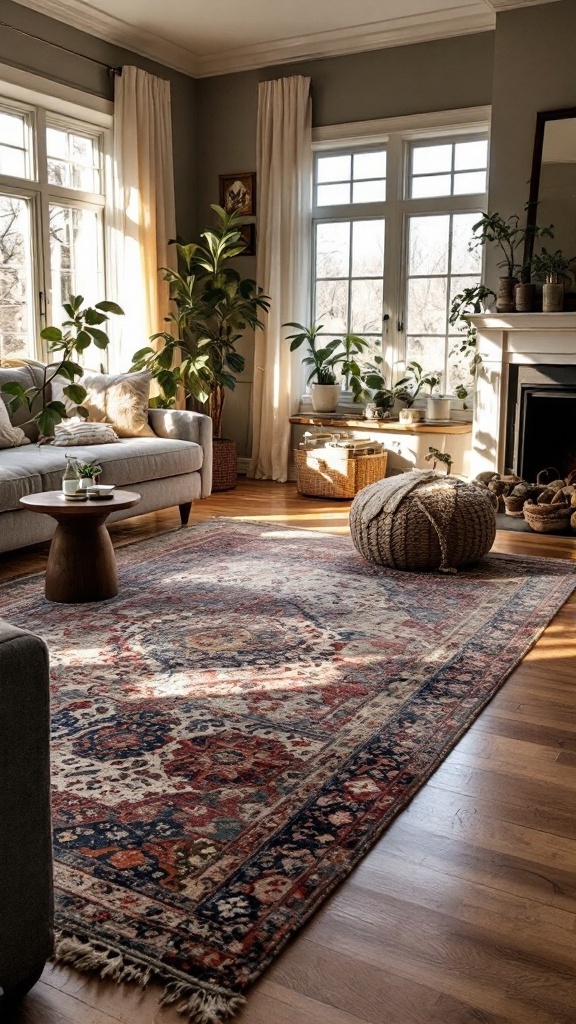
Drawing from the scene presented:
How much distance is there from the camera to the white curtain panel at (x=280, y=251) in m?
6.73

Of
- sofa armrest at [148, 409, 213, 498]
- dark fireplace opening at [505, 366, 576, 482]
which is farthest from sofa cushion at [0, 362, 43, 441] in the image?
dark fireplace opening at [505, 366, 576, 482]

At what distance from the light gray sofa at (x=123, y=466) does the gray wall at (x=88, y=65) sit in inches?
79.5

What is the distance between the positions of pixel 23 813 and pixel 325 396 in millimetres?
5686

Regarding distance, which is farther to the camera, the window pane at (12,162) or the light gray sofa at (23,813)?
the window pane at (12,162)

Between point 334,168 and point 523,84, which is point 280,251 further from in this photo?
point 523,84

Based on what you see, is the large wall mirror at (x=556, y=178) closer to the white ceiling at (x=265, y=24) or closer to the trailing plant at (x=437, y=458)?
the white ceiling at (x=265, y=24)

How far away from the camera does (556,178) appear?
5.55 meters

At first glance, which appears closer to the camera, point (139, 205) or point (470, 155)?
point (470, 155)

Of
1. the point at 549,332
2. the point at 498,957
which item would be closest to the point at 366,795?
the point at 498,957

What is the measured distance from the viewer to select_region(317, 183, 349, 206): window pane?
6.81m

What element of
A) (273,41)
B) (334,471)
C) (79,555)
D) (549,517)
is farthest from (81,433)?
(273,41)

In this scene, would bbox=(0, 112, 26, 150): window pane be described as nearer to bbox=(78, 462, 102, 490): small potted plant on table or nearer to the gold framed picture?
the gold framed picture

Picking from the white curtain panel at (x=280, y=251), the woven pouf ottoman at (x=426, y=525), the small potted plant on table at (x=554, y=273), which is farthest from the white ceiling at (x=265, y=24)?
the woven pouf ottoman at (x=426, y=525)

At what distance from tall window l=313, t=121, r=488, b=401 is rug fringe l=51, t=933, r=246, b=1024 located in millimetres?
5465
